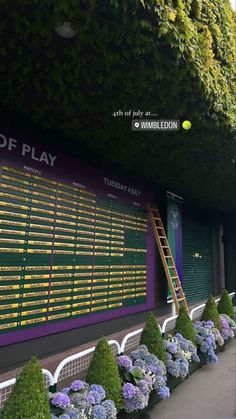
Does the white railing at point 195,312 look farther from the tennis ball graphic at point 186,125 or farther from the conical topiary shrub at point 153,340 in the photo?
the tennis ball graphic at point 186,125

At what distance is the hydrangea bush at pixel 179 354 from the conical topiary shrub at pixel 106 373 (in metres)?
1.16

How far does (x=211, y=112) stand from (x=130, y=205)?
2892 mm

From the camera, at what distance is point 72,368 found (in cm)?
369

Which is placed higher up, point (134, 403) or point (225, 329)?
point (225, 329)

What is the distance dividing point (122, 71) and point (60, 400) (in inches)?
121

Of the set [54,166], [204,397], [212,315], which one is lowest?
[204,397]

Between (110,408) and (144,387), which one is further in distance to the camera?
(144,387)

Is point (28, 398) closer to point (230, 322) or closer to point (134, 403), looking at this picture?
point (134, 403)

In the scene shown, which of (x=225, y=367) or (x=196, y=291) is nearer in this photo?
(x=225, y=367)

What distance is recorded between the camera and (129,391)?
3150mm

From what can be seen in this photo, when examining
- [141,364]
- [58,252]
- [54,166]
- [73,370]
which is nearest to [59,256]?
[58,252]

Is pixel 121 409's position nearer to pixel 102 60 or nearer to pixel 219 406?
pixel 219 406

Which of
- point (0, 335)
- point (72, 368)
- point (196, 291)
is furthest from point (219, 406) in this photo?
point (196, 291)

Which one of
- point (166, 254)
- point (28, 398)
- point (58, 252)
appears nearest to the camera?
point (28, 398)
